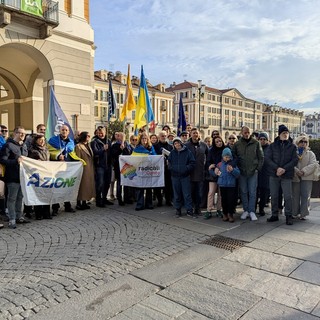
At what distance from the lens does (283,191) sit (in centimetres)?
673

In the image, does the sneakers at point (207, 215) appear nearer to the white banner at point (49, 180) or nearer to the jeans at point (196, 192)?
the jeans at point (196, 192)

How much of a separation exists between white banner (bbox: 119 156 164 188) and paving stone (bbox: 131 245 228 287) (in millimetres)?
3225

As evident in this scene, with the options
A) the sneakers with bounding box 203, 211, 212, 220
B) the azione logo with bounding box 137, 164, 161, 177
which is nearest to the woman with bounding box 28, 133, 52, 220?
the azione logo with bounding box 137, 164, 161, 177

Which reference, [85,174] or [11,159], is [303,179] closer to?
[85,174]

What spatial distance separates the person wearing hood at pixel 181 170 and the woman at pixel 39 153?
2945mm

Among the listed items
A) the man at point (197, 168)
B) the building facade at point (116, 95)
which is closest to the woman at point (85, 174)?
the man at point (197, 168)

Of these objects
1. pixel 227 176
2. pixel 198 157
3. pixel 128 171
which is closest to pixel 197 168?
pixel 198 157

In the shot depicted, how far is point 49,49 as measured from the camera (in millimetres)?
16250

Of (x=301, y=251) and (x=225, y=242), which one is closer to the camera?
(x=301, y=251)

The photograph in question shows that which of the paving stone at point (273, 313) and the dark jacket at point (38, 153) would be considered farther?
the dark jacket at point (38, 153)

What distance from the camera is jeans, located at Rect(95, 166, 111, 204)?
8141 mm

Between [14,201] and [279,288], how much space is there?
5.23m

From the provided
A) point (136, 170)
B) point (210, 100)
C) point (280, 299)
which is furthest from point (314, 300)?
point (210, 100)

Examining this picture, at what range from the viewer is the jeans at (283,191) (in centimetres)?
662
